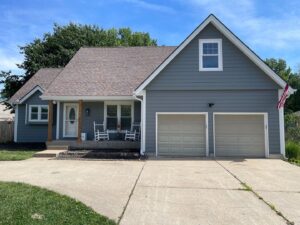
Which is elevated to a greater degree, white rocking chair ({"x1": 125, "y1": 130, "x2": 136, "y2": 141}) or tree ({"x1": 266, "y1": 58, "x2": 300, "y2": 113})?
tree ({"x1": 266, "y1": 58, "x2": 300, "y2": 113})

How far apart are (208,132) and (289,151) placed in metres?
4.25

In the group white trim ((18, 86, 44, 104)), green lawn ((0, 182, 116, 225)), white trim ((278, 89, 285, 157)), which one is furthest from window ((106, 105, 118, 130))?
green lawn ((0, 182, 116, 225))

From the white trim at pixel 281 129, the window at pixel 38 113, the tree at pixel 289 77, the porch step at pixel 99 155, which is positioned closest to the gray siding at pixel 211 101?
the white trim at pixel 281 129

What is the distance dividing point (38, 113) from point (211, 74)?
478 inches

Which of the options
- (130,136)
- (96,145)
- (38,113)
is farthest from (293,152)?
(38,113)

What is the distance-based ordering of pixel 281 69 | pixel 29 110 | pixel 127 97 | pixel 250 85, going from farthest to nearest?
pixel 281 69 → pixel 29 110 → pixel 127 97 → pixel 250 85

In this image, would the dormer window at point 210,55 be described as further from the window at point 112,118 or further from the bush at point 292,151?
the window at point 112,118

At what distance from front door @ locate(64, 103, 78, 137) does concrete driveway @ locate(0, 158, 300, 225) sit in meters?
5.71

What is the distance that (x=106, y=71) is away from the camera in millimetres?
18547

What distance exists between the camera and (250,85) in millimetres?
14602

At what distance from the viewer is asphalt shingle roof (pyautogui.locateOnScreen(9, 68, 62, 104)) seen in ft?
69.0

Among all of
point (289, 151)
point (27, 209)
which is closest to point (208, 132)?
point (289, 151)

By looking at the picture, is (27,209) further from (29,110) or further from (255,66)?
(29,110)

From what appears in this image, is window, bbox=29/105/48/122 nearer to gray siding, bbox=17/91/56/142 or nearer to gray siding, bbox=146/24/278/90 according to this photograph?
gray siding, bbox=17/91/56/142
